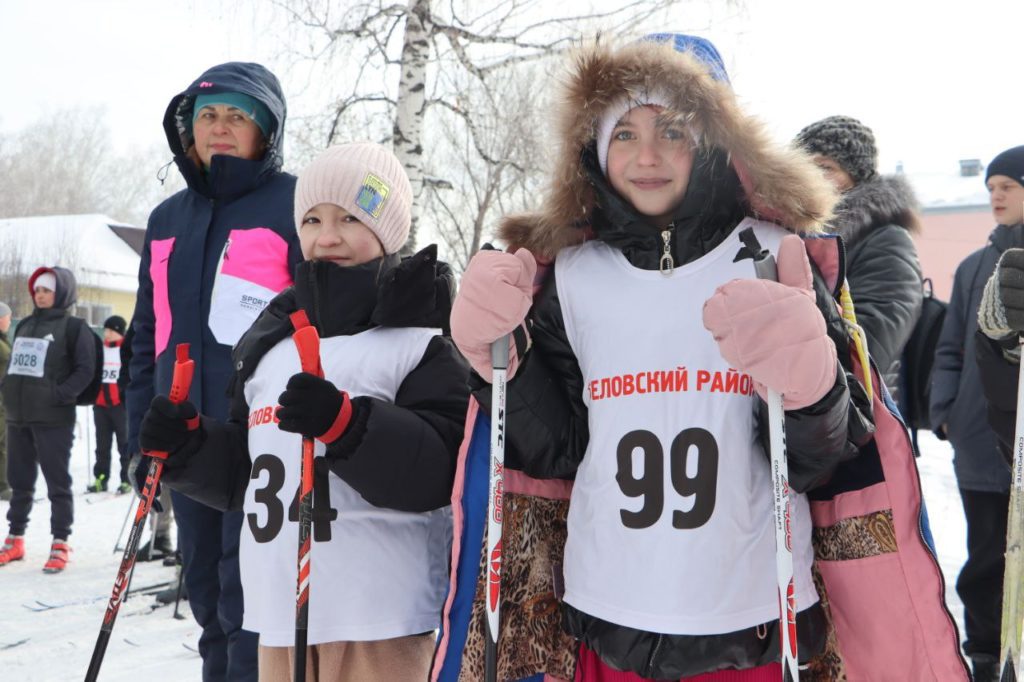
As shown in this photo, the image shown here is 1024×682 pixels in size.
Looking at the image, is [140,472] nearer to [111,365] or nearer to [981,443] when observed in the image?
[981,443]

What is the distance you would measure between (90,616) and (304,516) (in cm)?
374

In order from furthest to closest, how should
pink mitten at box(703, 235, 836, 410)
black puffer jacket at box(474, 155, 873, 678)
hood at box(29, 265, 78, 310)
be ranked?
hood at box(29, 265, 78, 310) < black puffer jacket at box(474, 155, 873, 678) < pink mitten at box(703, 235, 836, 410)

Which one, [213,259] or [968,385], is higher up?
[213,259]

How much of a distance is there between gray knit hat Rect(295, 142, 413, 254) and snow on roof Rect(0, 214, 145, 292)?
1224 inches

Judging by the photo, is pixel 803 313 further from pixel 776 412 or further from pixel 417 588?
pixel 417 588

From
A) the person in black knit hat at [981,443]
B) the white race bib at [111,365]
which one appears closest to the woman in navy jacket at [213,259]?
the person in black knit hat at [981,443]

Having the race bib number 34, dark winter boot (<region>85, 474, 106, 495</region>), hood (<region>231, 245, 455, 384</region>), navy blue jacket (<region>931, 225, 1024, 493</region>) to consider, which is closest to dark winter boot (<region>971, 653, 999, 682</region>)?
navy blue jacket (<region>931, 225, 1024, 493</region>)

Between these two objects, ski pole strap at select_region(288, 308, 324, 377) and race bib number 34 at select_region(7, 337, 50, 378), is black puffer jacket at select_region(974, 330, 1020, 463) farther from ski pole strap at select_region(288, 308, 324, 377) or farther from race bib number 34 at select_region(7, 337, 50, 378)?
race bib number 34 at select_region(7, 337, 50, 378)

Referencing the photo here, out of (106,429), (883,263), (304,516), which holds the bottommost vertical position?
(106,429)

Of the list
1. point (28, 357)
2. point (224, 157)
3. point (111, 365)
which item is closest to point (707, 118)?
point (224, 157)

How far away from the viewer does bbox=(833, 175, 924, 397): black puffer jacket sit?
2.92 meters

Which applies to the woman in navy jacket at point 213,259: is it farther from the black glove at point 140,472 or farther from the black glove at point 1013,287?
the black glove at point 1013,287

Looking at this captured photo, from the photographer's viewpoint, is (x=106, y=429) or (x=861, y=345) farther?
(x=106, y=429)

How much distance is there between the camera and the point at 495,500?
194cm
